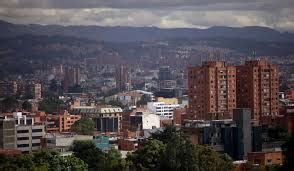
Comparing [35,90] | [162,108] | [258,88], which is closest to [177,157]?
[258,88]

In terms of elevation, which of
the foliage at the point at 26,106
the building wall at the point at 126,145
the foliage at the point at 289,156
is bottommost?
the building wall at the point at 126,145

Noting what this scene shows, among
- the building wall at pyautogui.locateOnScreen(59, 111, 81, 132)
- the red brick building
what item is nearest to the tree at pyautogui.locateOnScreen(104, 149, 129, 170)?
the building wall at pyautogui.locateOnScreen(59, 111, 81, 132)

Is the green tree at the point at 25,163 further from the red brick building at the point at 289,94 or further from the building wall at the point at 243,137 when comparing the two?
the red brick building at the point at 289,94

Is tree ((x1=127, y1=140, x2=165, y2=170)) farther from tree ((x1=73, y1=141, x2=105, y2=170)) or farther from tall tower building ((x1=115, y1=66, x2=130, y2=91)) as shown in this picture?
tall tower building ((x1=115, y1=66, x2=130, y2=91))

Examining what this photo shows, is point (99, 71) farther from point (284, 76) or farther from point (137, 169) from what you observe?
point (137, 169)

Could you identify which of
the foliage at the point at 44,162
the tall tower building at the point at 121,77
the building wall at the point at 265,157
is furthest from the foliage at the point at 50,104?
the foliage at the point at 44,162

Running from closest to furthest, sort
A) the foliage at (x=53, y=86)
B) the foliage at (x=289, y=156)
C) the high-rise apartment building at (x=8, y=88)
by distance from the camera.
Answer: the foliage at (x=289, y=156) < the high-rise apartment building at (x=8, y=88) < the foliage at (x=53, y=86)
